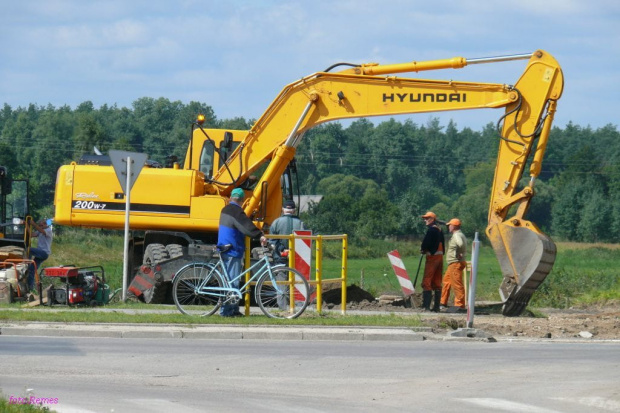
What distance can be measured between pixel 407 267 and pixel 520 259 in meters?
33.6

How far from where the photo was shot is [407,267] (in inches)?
2126

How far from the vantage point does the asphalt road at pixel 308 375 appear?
10.4m

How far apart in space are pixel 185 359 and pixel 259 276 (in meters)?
4.54

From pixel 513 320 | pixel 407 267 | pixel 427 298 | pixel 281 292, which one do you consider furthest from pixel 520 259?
pixel 407 267

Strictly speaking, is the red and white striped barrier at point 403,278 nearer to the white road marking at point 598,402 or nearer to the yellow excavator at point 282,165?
the yellow excavator at point 282,165

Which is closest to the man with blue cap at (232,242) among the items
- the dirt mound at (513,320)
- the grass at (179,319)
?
the grass at (179,319)

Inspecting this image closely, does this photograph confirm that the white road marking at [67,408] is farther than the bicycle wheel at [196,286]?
No

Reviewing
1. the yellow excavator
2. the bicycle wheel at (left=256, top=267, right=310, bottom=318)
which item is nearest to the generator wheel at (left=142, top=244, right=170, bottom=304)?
the yellow excavator

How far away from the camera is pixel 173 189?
75.0ft

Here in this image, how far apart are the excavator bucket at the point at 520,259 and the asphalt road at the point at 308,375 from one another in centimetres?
448

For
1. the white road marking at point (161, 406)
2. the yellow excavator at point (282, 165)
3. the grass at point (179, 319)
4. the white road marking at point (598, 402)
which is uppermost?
the yellow excavator at point (282, 165)

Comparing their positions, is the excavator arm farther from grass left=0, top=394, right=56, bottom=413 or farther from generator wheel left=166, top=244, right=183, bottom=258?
grass left=0, top=394, right=56, bottom=413

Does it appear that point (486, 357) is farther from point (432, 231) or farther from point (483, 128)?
point (483, 128)

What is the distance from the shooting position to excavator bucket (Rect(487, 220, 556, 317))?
2023 centimetres
